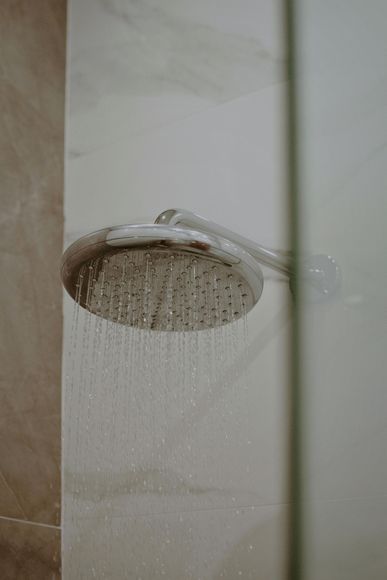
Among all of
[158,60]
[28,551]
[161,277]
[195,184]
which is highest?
[158,60]

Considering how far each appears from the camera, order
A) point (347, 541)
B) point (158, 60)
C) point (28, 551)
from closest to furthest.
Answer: point (347, 541)
point (28, 551)
point (158, 60)

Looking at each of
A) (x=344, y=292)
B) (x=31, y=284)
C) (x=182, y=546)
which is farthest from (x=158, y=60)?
(x=344, y=292)

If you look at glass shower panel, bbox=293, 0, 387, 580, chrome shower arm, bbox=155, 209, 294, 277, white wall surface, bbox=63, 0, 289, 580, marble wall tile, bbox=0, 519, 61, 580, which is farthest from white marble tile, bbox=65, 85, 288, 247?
glass shower panel, bbox=293, 0, 387, 580

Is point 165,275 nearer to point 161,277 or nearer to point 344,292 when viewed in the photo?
point 161,277

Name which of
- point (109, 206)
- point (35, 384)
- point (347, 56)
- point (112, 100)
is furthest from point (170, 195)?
point (347, 56)

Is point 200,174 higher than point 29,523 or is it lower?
higher

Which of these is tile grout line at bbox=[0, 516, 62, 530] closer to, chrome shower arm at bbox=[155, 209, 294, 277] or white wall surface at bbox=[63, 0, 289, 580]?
white wall surface at bbox=[63, 0, 289, 580]

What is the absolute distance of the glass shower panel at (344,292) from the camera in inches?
6.8

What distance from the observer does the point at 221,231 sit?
76 cm

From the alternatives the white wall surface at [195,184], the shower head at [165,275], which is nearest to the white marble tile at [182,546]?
the white wall surface at [195,184]

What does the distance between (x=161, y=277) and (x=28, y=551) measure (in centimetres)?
62

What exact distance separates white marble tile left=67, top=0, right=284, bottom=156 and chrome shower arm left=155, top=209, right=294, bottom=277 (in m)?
0.37

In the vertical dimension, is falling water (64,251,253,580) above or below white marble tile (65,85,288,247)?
below

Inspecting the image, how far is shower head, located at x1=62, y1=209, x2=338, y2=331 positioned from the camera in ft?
2.00
